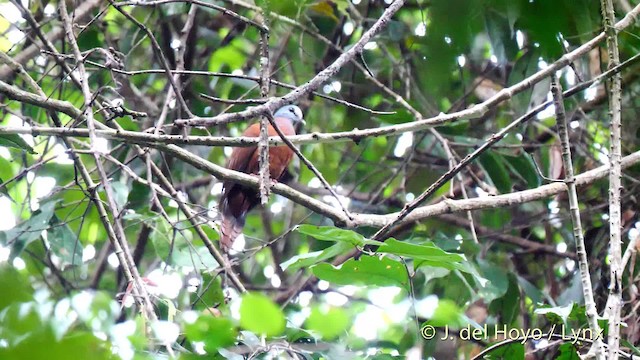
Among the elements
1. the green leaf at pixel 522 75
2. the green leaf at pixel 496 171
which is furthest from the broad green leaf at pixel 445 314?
the green leaf at pixel 496 171

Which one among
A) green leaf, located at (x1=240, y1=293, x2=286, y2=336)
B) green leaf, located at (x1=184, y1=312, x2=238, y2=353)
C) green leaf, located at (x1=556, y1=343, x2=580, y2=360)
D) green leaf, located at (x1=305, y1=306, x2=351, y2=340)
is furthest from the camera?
green leaf, located at (x1=556, y1=343, x2=580, y2=360)

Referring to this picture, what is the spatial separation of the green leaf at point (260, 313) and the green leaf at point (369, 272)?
41.6 inches

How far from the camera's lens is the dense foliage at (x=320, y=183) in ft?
6.67

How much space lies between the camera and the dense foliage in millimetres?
2033

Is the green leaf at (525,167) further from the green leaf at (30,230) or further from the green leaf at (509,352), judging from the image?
the green leaf at (30,230)

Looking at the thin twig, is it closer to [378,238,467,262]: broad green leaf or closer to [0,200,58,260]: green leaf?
[378,238,467,262]: broad green leaf

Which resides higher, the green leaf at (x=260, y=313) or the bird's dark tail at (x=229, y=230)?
the green leaf at (x=260, y=313)

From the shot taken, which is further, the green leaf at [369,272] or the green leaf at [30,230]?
the green leaf at [30,230]

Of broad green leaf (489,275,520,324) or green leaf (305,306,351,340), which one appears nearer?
green leaf (305,306,351,340)

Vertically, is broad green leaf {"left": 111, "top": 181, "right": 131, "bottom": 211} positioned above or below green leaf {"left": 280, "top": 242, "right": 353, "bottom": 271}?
above

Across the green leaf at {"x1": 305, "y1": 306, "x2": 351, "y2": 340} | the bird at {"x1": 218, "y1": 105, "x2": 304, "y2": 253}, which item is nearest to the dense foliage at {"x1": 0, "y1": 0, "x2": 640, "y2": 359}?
the green leaf at {"x1": 305, "y1": 306, "x2": 351, "y2": 340}

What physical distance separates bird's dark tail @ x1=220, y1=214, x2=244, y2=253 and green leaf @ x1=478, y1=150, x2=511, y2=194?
4.26ft

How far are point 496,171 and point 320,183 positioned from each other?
86 centimetres

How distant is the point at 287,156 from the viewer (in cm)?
438
